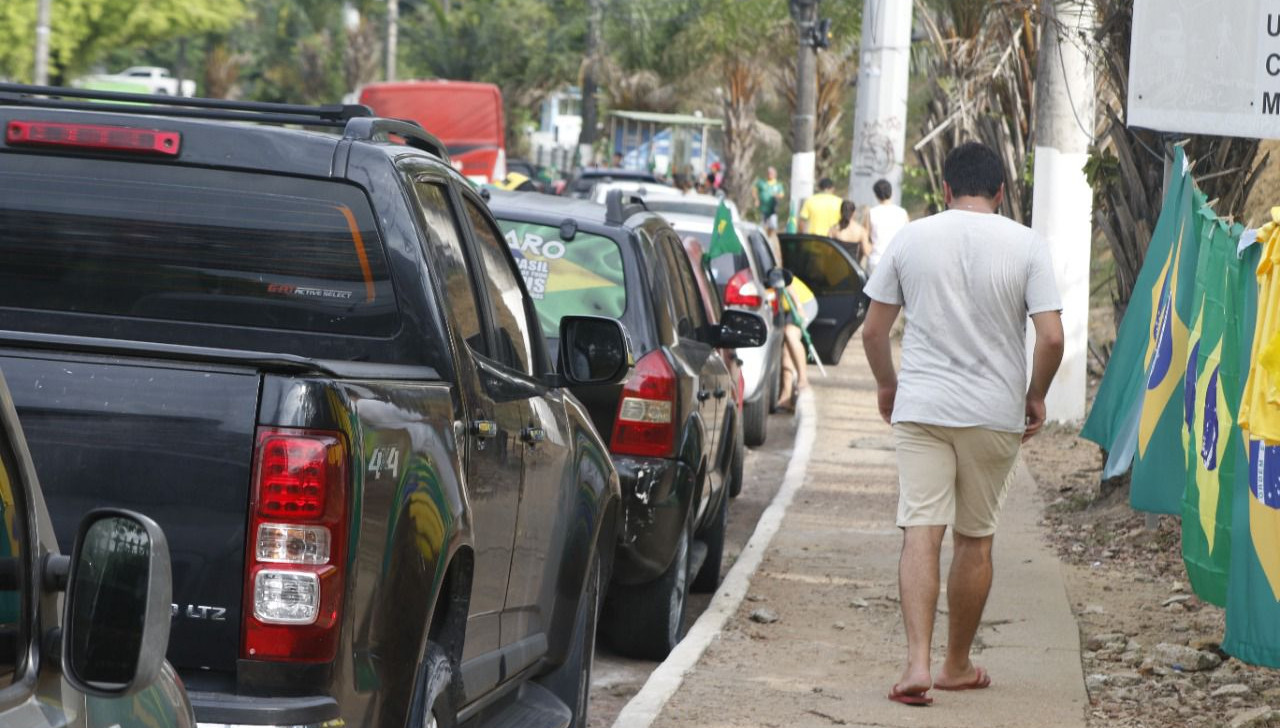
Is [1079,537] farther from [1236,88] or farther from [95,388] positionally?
[95,388]

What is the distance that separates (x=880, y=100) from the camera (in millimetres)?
20906

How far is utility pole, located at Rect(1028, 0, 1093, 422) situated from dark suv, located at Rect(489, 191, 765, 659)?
19.0 feet

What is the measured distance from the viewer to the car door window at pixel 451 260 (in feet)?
15.0

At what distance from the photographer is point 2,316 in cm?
435

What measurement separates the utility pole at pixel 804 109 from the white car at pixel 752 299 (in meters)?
10.4

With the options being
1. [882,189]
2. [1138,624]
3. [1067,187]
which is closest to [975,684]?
[1138,624]

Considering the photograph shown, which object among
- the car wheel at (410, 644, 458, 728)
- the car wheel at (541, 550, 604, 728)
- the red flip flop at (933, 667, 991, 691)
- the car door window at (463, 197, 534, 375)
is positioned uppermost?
the car door window at (463, 197, 534, 375)

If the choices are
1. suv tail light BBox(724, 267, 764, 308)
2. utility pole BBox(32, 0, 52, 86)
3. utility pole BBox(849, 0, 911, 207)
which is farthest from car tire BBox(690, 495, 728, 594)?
utility pole BBox(32, 0, 52, 86)

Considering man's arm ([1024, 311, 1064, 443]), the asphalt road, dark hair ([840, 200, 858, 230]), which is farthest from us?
dark hair ([840, 200, 858, 230])

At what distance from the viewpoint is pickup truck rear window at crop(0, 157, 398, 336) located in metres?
4.33

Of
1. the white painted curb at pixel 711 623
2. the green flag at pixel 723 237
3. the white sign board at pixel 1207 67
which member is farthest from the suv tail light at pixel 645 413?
the green flag at pixel 723 237

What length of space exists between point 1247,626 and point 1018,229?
156cm

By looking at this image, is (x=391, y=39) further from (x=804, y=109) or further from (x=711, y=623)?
(x=711, y=623)

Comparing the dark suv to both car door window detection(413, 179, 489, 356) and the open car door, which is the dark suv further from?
the open car door
